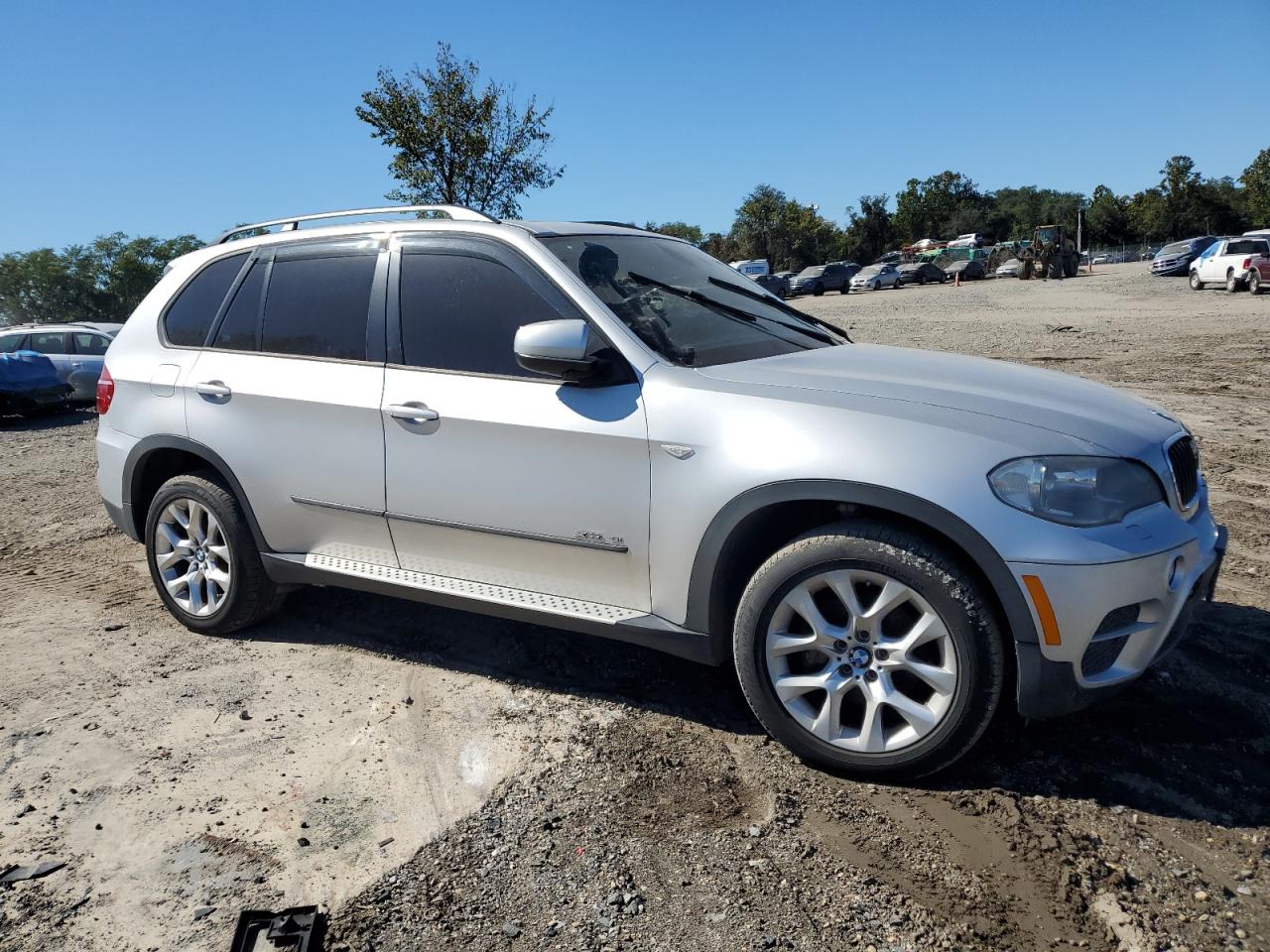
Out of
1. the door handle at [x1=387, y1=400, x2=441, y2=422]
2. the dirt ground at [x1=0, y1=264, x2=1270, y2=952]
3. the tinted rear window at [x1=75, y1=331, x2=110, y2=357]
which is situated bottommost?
the dirt ground at [x1=0, y1=264, x2=1270, y2=952]

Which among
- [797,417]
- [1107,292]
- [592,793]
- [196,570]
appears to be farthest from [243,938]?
[1107,292]

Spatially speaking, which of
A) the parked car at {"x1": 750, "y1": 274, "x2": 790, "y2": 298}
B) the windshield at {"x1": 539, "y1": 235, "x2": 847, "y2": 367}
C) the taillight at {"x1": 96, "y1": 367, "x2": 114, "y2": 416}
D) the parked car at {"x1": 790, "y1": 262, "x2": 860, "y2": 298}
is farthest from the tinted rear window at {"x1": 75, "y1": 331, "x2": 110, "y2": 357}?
the parked car at {"x1": 790, "y1": 262, "x2": 860, "y2": 298}

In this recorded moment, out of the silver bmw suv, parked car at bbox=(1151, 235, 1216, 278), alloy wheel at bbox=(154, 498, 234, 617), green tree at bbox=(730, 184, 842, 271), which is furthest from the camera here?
green tree at bbox=(730, 184, 842, 271)

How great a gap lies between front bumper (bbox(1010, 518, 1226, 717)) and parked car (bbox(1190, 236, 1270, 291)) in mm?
27623

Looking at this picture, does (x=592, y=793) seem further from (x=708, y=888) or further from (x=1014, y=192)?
(x=1014, y=192)

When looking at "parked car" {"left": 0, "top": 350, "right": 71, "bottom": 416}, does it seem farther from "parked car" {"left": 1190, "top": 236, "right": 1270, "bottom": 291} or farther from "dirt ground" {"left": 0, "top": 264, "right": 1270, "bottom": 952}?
"parked car" {"left": 1190, "top": 236, "right": 1270, "bottom": 291}

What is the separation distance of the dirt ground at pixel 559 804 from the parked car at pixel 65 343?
37.9 ft

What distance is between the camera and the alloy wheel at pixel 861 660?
2846mm

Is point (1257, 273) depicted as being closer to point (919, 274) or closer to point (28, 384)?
point (919, 274)

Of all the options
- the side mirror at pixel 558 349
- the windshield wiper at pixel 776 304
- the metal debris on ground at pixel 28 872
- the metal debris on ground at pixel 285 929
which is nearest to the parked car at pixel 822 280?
the windshield wiper at pixel 776 304

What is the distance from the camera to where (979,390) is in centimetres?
317

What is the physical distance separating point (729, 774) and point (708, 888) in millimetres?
598

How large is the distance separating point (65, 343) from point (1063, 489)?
630 inches

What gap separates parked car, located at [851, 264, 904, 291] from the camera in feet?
158
